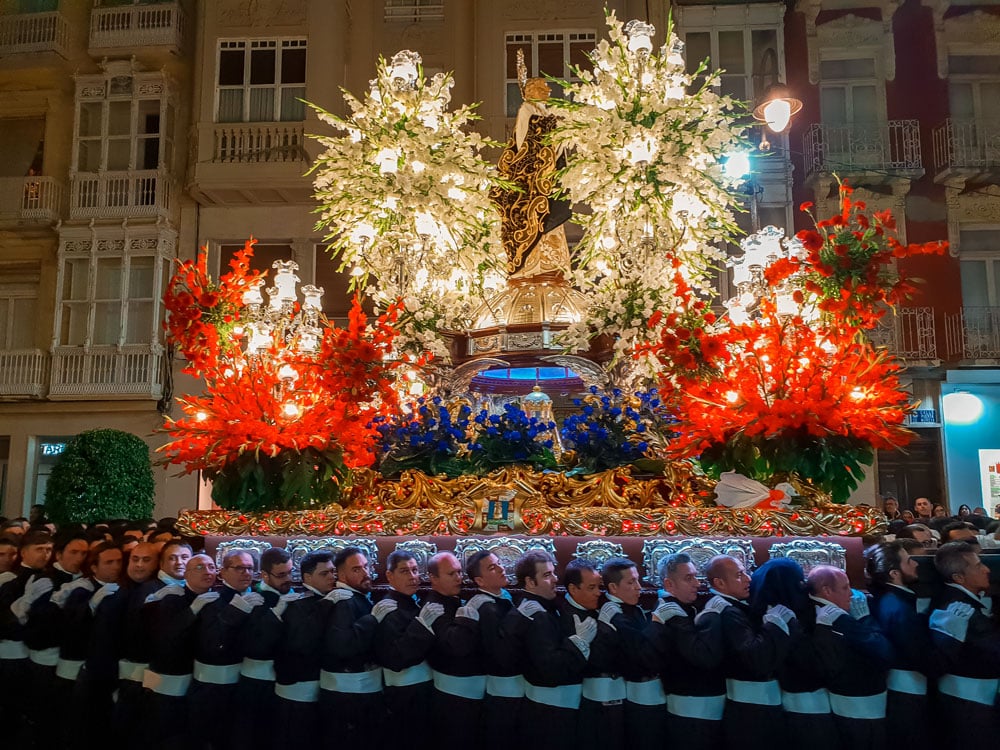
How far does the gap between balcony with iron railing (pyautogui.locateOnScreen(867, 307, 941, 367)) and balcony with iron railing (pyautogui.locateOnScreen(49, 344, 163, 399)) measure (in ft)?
39.8

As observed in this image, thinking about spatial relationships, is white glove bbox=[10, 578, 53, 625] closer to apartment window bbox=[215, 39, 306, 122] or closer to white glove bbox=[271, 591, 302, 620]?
white glove bbox=[271, 591, 302, 620]

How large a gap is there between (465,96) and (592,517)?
11.8 meters

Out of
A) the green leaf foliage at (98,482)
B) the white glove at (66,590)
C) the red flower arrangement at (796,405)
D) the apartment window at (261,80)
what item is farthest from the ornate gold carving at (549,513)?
the apartment window at (261,80)

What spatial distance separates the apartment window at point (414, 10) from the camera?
Answer: 1641cm

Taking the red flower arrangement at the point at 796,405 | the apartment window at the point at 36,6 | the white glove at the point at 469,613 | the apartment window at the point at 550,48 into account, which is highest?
the apartment window at the point at 36,6

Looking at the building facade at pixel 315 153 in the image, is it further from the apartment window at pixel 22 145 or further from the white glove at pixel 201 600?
the white glove at pixel 201 600

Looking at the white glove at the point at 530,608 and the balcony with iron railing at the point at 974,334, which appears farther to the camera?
the balcony with iron railing at the point at 974,334

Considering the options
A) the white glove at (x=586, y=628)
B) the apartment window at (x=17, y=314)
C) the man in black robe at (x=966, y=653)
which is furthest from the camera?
the apartment window at (x=17, y=314)

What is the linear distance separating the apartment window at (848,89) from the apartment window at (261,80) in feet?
30.9

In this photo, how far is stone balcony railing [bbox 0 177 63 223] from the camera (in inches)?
643

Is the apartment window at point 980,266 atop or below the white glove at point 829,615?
atop

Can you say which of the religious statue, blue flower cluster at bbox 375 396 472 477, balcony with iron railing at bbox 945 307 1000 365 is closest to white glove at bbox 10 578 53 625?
blue flower cluster at bbox 375 396 472 477

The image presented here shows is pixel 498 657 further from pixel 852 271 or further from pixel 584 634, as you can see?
pixel 852 271

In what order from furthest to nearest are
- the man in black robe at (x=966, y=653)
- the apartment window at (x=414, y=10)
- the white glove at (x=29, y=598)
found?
the apartment window at (x=414, y=10)
the white glove at (x=29, y=598)
the man in black robe at (x=966, y=653)
